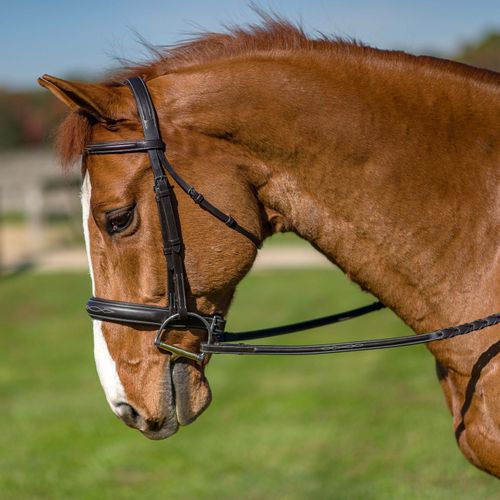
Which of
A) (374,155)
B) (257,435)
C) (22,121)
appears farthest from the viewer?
(22,121)

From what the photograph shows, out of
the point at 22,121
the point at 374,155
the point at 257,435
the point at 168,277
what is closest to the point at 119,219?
the point at 168,277

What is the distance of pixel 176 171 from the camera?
8.73 ft

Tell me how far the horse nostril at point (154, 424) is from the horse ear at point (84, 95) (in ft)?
3.31

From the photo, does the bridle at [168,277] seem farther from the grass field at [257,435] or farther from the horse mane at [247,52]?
the grass field at [257,435]

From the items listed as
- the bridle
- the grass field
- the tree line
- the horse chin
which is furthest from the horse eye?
the tree line

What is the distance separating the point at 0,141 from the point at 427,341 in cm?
3763

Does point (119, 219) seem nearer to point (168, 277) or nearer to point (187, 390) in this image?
point (168, 277)

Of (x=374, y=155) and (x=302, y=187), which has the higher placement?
(x=374, y=155)

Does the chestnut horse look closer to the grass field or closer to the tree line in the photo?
the grass field

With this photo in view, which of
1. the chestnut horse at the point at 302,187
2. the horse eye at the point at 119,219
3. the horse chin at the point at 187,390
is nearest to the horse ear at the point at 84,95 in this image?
the chestnut horse at the point at 302,187

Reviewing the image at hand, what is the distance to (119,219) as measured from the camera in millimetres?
2670

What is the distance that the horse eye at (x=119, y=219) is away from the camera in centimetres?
266

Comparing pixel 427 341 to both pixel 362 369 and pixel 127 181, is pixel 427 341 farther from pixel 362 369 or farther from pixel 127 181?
pixel 362 369

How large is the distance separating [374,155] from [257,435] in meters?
4.41
